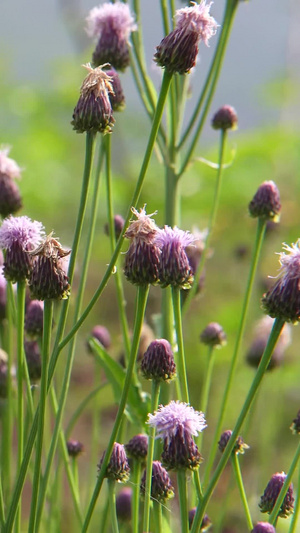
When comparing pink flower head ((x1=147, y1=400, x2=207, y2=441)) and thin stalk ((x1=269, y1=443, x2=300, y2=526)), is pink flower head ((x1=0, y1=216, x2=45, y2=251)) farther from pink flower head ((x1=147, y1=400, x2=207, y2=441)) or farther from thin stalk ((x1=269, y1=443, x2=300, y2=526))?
thin stalk ((x1=269, y1=443, x2=300, y2=526))

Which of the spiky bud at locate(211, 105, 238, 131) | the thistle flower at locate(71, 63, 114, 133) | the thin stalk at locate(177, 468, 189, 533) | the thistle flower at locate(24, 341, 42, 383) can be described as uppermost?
the spiky bud at locate(211, 105, 238, 131)

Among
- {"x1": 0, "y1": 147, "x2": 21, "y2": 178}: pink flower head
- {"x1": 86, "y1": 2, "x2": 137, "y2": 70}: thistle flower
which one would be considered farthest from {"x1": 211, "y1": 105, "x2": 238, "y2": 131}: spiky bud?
{"x1": 0, "y1": 147, "x2": 21, "y2": 178}: pink flower head

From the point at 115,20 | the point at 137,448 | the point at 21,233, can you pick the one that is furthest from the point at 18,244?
the point at 115,20

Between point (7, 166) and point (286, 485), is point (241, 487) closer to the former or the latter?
point (286, 485)

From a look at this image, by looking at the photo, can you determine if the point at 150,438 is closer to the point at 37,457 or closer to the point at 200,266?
the point at 37,457

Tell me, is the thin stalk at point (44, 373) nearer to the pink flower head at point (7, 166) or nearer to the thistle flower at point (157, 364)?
the thistle flower at point (157, 364)

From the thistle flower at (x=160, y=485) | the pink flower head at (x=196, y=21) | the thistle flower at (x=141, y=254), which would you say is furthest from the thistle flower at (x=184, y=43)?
the thistle flower at (x=160, y=485)
